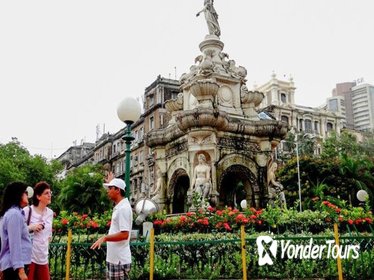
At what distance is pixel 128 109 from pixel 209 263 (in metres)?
3.54

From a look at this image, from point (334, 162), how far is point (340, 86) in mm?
104421

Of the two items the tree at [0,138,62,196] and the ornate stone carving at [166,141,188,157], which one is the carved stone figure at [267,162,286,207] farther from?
the tree at [0,138,62,196]

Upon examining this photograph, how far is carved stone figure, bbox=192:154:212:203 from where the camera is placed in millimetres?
12453

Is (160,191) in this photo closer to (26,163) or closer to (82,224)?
(82,224)

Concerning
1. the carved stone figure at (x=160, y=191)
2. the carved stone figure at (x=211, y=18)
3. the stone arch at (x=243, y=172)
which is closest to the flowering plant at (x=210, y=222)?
the stone arch at (x=243, y=172)

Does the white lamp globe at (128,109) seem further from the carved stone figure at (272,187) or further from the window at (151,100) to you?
the window at (151,100)

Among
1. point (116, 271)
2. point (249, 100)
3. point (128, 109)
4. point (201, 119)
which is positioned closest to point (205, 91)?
point (201, 119)

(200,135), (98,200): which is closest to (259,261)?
(200,135)

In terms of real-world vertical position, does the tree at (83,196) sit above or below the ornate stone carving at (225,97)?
below

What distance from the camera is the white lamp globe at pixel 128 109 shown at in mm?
8859

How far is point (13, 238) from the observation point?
15.1 ft

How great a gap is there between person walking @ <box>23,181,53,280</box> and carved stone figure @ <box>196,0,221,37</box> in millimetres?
11997

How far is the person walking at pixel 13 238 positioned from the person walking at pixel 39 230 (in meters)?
0.50

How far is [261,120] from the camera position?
14875 mm
